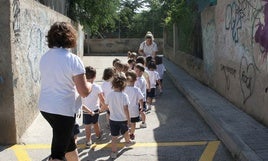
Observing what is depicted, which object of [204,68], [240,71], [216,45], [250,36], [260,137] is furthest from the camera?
[204,68]

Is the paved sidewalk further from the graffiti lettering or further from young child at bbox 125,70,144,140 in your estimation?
the graffiti lettering

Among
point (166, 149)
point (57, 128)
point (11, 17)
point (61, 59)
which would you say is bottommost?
point (166, 149)

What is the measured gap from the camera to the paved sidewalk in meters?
5.96

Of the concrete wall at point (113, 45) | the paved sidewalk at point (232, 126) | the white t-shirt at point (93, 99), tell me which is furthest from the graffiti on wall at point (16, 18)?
the concrete wall at point (113, 45)

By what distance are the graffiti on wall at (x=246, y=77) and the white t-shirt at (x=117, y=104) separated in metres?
2.70

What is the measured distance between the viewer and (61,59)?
425 centimetres

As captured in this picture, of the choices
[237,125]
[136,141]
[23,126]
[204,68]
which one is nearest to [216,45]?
[204,68]

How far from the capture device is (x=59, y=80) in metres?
4.26

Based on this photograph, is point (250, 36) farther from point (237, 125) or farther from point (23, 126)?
point (23, 126)

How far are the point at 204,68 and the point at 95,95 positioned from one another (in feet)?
22.7

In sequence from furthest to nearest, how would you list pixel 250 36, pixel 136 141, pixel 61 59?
pixel 250 36 → pixel 136 141 → pixel 61 59

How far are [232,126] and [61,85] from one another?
3928 millimetres

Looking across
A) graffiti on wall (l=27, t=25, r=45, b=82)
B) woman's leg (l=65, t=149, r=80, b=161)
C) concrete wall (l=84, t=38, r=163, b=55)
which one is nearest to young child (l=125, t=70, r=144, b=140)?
graffiti on wall (l=27, t=25, r=45, b=82)

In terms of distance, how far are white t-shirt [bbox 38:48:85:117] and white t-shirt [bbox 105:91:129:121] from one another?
2067 millimetres
